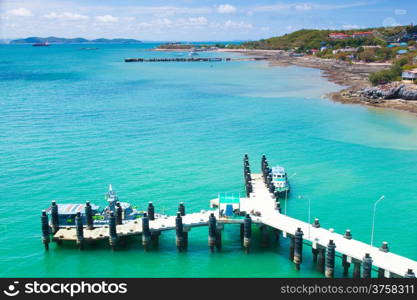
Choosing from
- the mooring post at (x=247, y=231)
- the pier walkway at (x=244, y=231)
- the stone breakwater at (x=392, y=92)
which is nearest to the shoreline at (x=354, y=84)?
the stone breakwater at (x=392, y=92)

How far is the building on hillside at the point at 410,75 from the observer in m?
109

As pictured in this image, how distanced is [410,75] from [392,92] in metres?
9.19

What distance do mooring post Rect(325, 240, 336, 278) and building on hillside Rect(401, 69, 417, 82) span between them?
8781 cm

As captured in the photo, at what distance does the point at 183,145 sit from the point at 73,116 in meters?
31.8

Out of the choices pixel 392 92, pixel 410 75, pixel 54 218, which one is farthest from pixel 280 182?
pixel 410 75

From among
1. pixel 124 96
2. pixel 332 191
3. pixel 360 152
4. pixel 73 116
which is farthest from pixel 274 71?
pixel 332 191

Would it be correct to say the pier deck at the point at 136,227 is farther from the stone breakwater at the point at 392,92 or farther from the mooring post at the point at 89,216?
the stone breakwater at the point at 392,92

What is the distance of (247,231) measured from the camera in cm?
3762

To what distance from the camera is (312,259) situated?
37.7 meters

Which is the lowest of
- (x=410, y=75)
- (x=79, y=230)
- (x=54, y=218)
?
(x=79, y=230)

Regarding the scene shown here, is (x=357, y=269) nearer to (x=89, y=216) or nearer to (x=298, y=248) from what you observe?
(x=298, y=248)

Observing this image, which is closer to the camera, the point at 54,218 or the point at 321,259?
the point at 321,259

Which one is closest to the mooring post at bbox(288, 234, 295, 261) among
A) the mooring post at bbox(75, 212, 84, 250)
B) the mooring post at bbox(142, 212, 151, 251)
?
the mooring post at bbox(142, 212, 151, 251)

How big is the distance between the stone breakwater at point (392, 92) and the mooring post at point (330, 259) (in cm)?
7870
